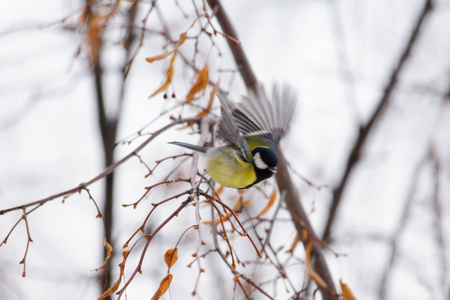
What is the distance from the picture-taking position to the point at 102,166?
3254mm

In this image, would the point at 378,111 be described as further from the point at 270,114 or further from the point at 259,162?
the point at 259,162

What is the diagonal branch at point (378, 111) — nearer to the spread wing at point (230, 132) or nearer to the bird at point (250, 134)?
the bird at point (250, 134)

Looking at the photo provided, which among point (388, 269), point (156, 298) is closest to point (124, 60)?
point (156, 298)

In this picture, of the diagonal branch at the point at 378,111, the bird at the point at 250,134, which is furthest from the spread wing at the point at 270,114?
the diagonal branch at the point at 378,111

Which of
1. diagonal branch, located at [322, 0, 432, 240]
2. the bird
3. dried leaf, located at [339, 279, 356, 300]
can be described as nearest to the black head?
the bird

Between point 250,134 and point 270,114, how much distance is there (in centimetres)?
17

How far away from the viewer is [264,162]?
203 centimetres

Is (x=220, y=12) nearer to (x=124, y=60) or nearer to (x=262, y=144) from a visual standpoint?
(x=262, y=144)

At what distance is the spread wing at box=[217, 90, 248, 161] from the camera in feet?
6.32

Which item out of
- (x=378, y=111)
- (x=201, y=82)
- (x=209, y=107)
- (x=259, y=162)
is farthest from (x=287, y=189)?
(x=378, y=111)

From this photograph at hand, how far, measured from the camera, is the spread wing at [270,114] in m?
2.18

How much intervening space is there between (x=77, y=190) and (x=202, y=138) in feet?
1.84

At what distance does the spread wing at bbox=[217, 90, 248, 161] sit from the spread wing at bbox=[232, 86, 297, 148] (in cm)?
15

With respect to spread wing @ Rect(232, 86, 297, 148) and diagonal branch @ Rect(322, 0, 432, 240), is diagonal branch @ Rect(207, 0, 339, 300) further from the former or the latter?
diagonal branch @ Rect(322, 0, 432, 240)
